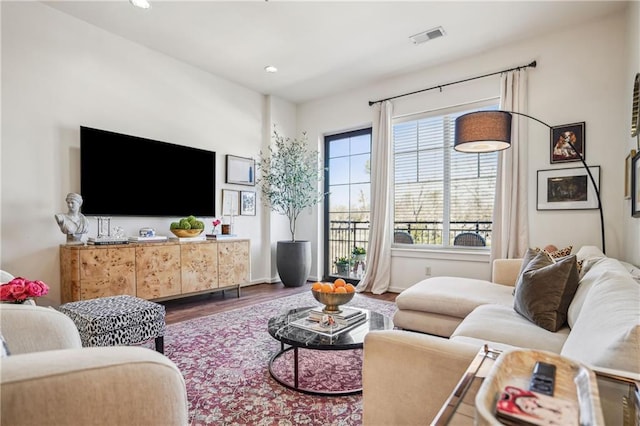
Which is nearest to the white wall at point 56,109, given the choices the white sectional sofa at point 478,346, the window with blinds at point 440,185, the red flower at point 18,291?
the red flower at point 18,291

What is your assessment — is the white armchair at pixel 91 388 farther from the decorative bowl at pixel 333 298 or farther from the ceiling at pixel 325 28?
the ceiling at pixel 325 28

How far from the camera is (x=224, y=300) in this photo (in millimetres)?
4070

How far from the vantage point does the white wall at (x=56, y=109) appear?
2.97 meters

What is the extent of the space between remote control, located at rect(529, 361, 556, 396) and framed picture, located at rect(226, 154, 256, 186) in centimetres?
447

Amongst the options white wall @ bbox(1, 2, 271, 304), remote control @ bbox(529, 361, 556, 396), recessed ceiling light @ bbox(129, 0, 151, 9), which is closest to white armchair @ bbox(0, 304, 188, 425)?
remote control @ bbox(529, 361, 556, 396)

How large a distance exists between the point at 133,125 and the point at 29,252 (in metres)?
1.62

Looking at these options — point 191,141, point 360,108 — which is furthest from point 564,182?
point 191,141

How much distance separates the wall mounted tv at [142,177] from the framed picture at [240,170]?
1.07ft

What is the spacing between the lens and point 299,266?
4.82 m

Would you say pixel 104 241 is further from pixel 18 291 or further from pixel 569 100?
pixel 569 100

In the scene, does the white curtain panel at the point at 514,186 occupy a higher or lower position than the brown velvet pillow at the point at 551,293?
higher

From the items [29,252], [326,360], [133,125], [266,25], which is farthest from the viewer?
[133,125]

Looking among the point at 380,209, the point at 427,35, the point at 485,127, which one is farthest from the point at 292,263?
the point at 427,35

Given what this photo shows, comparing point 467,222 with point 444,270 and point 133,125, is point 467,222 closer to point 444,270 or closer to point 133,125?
point 444,270
